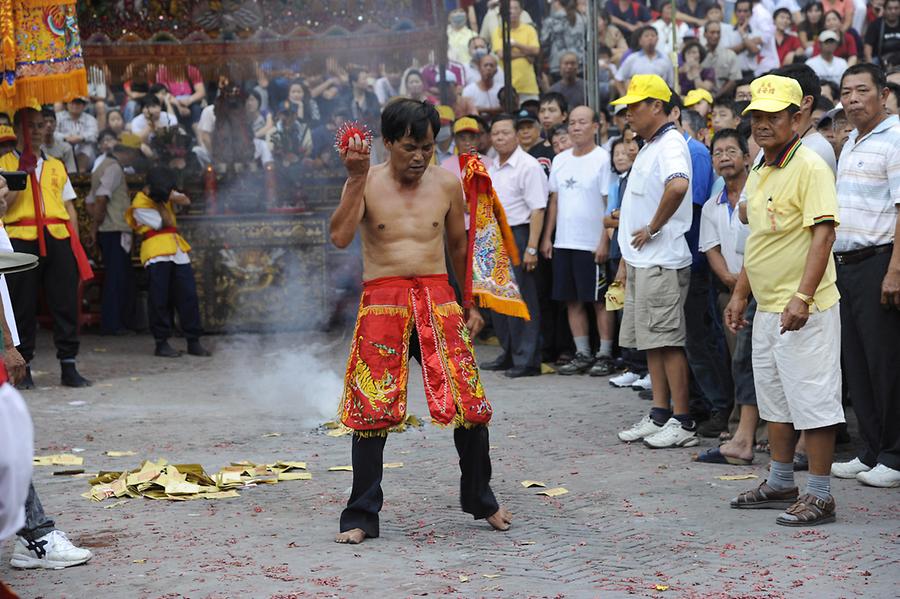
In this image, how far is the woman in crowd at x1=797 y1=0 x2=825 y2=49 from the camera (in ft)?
49.0

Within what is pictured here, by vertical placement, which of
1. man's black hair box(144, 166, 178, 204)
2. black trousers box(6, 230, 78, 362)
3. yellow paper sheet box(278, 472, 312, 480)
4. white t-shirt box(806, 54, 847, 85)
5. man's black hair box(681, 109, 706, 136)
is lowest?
yellow paper sheet box(278, 472, 312, 480)

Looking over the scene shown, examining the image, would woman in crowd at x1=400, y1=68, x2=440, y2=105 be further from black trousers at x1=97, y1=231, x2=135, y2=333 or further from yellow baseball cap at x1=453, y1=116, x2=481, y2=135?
black trousers at x1=97, y1=231, x2=135, y2=333

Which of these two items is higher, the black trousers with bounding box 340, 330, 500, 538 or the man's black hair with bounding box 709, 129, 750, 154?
the man's black hair with bounding box 709, 129, 750, 154

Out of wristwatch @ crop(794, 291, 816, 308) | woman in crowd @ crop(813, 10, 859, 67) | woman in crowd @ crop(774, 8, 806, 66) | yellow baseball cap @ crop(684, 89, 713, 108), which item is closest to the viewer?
wristwatch @ crop(794, 291, 816, 308)

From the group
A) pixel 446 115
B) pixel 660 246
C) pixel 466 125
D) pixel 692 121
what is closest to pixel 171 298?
pixel 446 115

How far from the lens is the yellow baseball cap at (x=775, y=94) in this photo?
231 inches

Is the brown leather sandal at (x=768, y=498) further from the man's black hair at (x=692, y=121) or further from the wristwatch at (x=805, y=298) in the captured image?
the man's black hair at (x=692, y=121)

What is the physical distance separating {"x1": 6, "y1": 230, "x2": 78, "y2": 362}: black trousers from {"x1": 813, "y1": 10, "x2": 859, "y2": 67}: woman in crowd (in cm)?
848

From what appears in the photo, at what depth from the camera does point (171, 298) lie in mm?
12328

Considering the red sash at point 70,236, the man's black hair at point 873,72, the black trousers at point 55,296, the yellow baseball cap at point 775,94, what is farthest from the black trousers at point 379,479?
the black trousers at point 55,296

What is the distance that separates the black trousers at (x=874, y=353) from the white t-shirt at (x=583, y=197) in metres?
3.76

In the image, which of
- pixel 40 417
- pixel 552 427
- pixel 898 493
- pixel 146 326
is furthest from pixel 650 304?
pixel 146 326

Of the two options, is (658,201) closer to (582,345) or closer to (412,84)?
(582,345)

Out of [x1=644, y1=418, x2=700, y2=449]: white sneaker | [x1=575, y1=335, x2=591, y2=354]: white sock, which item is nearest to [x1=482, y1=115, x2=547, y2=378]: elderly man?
[x1=575, y1=335, x2=591, y2=354]: white sock
